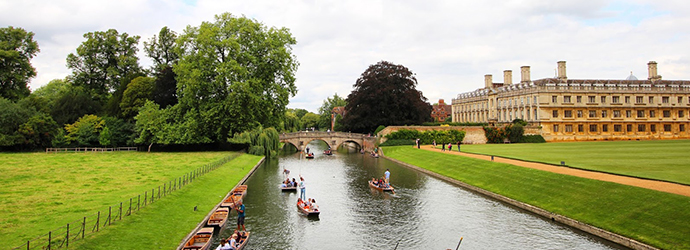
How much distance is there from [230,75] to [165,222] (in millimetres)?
35395

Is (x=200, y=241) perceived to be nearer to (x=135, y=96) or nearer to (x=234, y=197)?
(x=234, y=197)

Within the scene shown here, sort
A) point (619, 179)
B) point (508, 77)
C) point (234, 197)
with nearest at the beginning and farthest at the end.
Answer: point (619, 179) < point (234, 197) < point (508, 77)

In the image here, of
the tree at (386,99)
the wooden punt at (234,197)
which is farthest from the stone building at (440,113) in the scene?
the wooden punt at (234,197)

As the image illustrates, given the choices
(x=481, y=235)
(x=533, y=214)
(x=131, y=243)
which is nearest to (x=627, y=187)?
(x=533, y=214)

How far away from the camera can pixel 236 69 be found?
53.6 metres

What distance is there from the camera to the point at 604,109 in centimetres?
7312

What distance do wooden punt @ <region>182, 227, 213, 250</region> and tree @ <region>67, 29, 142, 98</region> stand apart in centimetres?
5882

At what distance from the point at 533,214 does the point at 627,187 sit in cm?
470

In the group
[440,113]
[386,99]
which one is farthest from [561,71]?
[440,113]

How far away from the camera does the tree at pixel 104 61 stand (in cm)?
7206

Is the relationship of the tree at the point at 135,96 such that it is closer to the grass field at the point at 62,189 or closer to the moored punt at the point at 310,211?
the grass field at the point at 62,189

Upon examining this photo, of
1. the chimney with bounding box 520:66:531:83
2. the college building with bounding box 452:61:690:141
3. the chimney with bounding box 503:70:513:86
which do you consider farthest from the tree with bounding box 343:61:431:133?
the chimney with bounding box 503:70:513:86

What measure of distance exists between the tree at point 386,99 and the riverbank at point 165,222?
1809 inches

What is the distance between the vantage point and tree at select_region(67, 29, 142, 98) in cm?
7206
